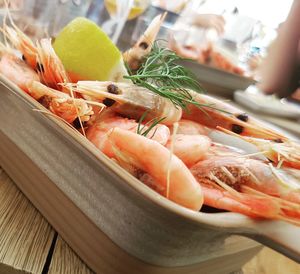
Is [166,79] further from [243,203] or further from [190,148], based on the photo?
[243,203]

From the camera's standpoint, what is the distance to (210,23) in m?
2.36

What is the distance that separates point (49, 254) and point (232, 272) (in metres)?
0.26

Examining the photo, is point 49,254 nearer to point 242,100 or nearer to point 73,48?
point 73,48

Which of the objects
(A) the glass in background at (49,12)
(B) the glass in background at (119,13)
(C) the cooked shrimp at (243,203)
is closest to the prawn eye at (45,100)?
(C) the cooked shrimp at (243,203)

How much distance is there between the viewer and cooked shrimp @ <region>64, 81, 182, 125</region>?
1.69 ft

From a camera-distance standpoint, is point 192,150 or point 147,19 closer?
point 192,150

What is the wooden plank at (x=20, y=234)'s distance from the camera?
0.40 metres

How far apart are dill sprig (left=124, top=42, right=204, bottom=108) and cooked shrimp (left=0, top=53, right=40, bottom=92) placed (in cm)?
14

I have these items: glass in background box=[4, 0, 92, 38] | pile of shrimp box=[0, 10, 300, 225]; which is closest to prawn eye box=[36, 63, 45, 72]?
pile of shrimp box=[0, 10, 300, 225]

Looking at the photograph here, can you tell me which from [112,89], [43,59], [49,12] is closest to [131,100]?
[112,89]

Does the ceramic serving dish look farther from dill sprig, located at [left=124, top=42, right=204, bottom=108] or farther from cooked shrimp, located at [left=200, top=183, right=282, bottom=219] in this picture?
dill sprig, located at [left=124, top=42, right=204, bottom=108]

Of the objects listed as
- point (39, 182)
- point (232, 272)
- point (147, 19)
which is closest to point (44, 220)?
point (39, 182)

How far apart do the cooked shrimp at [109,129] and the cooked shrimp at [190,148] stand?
0.05 ft

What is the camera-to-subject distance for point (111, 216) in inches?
14.7
